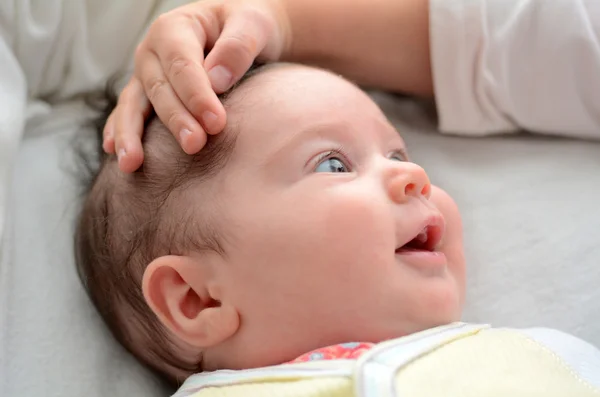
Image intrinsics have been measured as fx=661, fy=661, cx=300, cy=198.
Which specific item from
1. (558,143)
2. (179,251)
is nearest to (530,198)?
(558,143)

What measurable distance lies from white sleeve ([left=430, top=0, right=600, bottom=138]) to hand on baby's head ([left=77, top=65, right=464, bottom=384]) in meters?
0.29

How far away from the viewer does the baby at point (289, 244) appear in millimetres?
720

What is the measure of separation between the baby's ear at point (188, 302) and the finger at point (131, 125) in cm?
13

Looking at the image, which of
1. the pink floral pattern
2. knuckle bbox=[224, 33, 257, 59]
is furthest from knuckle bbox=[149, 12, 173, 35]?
the pink floral pattern

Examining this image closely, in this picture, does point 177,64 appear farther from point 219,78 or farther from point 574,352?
point 574,352

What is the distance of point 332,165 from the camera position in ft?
2.53

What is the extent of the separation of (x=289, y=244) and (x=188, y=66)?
0.84ft

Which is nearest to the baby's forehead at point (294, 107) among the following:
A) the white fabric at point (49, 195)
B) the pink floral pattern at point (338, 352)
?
the pink floral pattern at point (338, 352)

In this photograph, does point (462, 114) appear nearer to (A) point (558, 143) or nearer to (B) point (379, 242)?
(A) point (558, 143)

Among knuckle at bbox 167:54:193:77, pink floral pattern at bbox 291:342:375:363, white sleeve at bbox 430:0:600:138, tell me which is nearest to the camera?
pink floral pattern at bbox 291:342:375:363

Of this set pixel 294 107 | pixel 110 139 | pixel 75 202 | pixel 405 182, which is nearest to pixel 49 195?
pixel 75 202

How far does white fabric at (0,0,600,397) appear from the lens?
2.89 feet

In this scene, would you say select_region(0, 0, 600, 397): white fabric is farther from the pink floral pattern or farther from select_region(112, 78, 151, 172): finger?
the pink floral pattern

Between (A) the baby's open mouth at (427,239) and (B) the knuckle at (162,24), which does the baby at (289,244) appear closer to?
(A) the baby's open mouth at (427,239)
